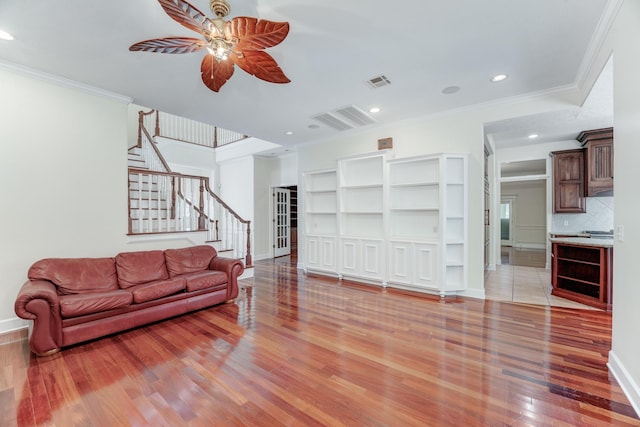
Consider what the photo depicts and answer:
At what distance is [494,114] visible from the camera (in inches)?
156

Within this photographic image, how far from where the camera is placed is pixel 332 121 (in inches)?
185

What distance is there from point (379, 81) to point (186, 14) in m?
2.24

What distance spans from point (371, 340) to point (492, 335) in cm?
129

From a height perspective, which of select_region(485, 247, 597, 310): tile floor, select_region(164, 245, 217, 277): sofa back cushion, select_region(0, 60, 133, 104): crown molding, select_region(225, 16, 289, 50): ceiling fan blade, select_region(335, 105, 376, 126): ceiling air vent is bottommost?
select_region(485, 247, 597, 310): tile floor

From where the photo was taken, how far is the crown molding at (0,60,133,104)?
2.95 metres

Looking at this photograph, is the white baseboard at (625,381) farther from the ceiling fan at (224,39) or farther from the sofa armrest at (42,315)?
the sofa armrest at (42,315)

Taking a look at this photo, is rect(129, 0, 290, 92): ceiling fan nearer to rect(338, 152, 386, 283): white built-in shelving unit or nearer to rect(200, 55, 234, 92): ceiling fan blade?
rect(200, 55, 234, 92): ceiling fan blade

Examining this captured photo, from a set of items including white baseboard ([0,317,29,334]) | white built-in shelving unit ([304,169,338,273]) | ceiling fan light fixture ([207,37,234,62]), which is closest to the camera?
ceiling fan light fixture ([207,37,234,62])

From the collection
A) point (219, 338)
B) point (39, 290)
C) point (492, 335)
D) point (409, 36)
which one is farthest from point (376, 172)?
point (39, 290)

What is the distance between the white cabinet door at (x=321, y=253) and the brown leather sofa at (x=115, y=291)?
193cm

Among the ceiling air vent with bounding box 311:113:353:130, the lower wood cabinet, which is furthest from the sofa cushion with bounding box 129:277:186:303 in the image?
the lower wood cabinet

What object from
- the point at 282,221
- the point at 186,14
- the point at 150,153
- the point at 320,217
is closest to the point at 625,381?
the point at 186,14

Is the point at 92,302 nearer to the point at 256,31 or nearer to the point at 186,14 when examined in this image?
the point at 186,14

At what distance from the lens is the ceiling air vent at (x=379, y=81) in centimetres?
324
